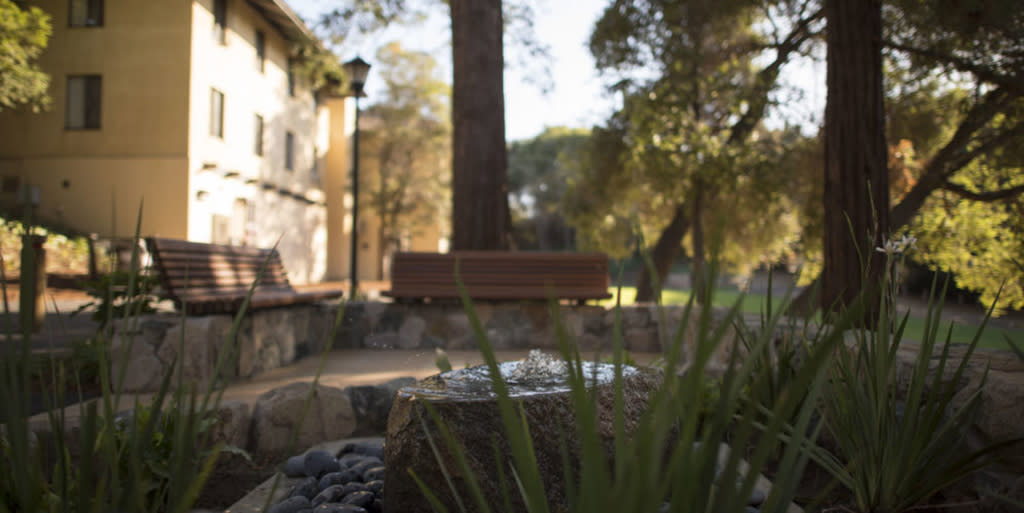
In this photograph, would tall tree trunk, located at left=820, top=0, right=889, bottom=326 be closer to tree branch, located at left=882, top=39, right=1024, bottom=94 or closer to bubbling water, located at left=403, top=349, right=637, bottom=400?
tree branch, located at left=882, top=39, right=1024, bottom=94

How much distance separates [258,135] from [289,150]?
224cm

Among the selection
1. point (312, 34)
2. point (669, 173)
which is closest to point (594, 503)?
point (669, 173)

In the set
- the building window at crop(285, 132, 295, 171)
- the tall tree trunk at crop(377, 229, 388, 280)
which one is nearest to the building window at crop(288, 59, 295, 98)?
the building window at crop(285, 132, 295, 171)

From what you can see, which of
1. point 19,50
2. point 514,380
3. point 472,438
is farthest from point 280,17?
point 472,438

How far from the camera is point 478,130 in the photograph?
7.55 metres

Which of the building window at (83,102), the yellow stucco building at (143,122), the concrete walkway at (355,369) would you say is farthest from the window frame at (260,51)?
the concrete walkway at (355,369)

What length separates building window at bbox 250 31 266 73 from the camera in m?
18.0

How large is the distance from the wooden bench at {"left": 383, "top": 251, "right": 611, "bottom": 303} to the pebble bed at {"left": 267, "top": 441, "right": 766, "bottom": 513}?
10.9 ft

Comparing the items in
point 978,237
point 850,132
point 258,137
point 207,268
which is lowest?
point 207,268

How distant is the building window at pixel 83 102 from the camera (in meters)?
15.3

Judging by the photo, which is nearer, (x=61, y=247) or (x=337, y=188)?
(x=61, y=247)

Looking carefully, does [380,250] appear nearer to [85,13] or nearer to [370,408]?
[85,13]

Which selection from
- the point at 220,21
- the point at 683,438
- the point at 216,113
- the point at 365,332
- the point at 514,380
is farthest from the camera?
the point at 220,21

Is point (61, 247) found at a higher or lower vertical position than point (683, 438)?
higher
